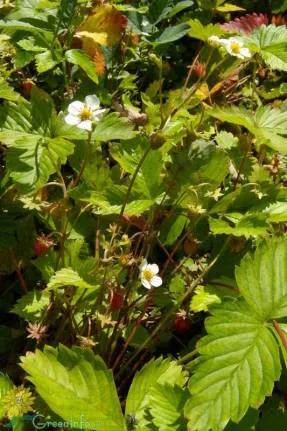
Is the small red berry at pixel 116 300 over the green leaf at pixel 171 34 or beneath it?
beneath

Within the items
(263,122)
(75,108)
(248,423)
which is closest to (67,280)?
(75,108)

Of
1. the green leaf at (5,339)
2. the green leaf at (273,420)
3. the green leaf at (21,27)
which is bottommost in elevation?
the green leaf at (5,339)

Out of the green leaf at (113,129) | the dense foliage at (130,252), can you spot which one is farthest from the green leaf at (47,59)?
the green leaf at (113,129)

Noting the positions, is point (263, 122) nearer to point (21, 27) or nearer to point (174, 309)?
point (174, 309)

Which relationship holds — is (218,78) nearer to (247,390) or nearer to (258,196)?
(258,196)

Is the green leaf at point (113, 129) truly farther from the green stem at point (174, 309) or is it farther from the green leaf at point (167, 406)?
the green leaf at point (167, 406)

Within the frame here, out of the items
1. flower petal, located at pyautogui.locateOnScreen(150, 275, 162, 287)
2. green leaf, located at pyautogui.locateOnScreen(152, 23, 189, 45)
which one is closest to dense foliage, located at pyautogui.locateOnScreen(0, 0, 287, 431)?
flower petal, located at pyautogui.locateOnScreen(150, 275, 162, 287)

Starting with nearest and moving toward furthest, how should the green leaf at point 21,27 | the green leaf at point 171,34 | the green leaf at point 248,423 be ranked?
the green leaf at point 248,423, the green leaf at point 21,27, the green leaf at point 171,34
